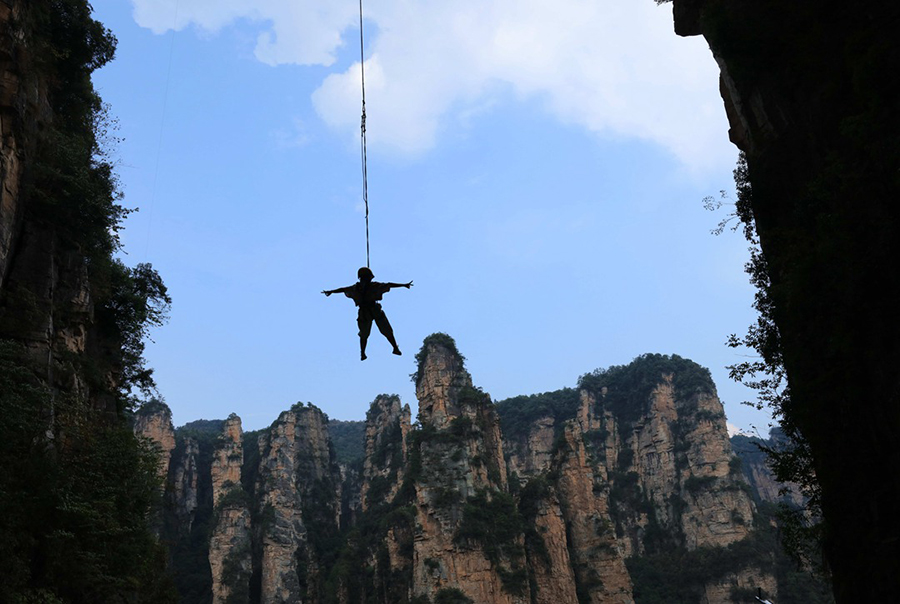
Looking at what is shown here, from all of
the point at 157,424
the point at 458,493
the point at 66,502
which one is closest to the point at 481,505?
the point at 458,493

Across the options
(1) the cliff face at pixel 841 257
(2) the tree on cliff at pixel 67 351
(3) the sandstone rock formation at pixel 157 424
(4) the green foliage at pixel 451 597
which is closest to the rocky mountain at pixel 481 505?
(4) the green foliage at pixel 451 597

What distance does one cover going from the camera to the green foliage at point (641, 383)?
69000 millimetres

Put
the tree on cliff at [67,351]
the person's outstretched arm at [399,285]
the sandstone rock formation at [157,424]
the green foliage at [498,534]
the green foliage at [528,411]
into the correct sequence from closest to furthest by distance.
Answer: the person's outstretched arm at [399,285]
the tree on cliff at [67,351]
the green foliage at [498,534]
the sandstone rock formation at [157,424]
the green foliage at [528,411]

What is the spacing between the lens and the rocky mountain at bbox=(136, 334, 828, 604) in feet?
145

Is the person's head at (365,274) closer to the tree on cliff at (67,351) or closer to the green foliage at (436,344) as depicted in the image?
the tree on cliff at (67,351)

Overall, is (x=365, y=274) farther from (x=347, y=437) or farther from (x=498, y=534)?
(x=347, y=437)

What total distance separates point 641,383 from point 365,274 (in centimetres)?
6836

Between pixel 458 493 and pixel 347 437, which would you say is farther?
pixel 347 437

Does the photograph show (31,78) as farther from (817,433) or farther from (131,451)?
(817,433)

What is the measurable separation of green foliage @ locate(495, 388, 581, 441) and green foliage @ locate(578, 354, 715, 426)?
2.94m

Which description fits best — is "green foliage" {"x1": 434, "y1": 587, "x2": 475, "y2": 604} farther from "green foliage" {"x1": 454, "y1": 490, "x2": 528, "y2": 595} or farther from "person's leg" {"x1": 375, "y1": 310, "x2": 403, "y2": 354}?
"person's leg" {"x1": 375, "y1": 310, "x2": 403, "y2": 354}

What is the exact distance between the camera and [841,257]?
960 cm

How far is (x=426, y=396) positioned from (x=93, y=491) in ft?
125

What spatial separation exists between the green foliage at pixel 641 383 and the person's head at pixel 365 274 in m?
62.6
